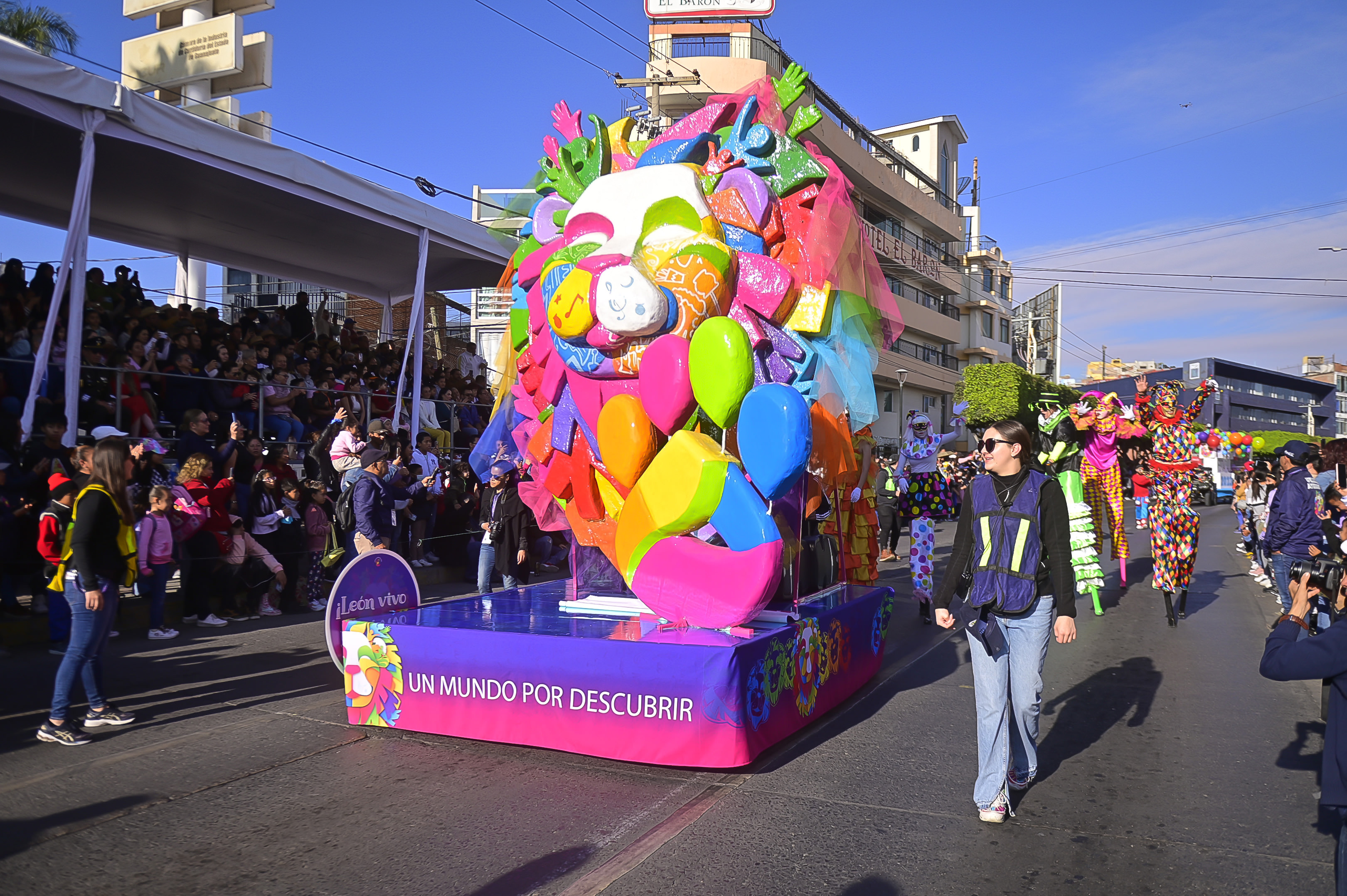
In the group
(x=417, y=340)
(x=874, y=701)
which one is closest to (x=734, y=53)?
(x=417, y=340)

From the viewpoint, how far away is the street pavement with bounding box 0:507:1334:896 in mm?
3576

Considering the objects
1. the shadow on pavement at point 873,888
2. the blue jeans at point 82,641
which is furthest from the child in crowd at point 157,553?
the shadow on pavement at point 873,888

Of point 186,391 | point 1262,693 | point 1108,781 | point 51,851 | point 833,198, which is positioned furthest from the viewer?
point 186,391

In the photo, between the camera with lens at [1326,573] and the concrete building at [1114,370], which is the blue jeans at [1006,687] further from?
Result: the concrete building at [1114,370]

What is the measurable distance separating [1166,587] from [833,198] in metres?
6.28

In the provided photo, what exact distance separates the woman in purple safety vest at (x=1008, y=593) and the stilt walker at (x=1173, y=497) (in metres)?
5.87

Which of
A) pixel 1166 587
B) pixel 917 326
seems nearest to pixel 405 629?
pixel 1166 587

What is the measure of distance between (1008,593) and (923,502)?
540 cm

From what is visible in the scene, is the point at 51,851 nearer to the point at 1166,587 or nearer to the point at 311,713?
the point at 311,713

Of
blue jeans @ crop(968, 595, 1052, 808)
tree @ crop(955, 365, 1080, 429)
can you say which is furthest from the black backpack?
tree @ crop(955, 365, 1080, 429)

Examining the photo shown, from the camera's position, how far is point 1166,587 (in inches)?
375

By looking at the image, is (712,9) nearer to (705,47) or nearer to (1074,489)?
(705,47)

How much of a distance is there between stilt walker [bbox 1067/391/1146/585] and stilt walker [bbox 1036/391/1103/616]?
0.22 metres

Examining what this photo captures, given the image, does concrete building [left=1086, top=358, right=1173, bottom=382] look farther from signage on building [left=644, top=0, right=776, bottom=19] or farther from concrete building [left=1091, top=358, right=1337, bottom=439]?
signage on building [left=644, top=0, right=776, bottom=19]
